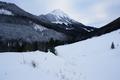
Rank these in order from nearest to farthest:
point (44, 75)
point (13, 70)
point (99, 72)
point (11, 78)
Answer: point (11, 78) < point (13, 70) < point (44, 75) < point (99, 72)

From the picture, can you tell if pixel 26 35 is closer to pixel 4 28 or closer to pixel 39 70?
pixel 4 28

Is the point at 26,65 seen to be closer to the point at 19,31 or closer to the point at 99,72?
the point at 99,72

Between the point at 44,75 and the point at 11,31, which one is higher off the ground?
the point at 11,31

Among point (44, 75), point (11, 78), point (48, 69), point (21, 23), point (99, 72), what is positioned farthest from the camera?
point (21, 23)

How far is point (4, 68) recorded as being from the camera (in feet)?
21.2

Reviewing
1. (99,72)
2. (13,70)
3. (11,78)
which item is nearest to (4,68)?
(13,70)

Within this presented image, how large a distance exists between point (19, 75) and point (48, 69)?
6.01 feet

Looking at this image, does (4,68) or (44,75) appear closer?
(4,68)

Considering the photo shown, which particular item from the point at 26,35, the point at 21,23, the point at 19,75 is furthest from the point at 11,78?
the point at 21,23

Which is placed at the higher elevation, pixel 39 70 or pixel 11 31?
pixel 11 31

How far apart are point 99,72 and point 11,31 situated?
152 metres

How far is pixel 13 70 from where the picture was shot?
638cm

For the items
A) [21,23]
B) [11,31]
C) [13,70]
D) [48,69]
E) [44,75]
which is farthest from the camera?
[21,23]

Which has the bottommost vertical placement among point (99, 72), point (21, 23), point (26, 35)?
point (99, 72)
